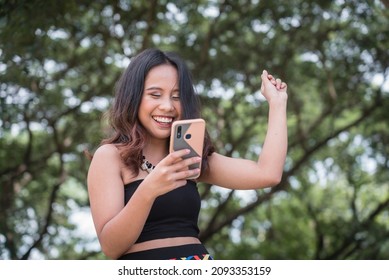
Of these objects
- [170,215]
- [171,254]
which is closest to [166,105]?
[170,215]

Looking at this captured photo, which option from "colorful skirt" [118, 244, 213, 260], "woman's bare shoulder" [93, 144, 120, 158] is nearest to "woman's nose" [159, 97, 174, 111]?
"woman's bare shoulder" [93, 144, 120, 158]

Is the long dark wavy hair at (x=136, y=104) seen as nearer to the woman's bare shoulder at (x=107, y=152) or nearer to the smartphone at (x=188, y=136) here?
the woman's bare shoulder at (x=107, y=152)

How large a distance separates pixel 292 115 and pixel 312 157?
2.13 ft

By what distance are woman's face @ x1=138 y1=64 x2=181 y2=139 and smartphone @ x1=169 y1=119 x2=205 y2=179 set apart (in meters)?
0.29

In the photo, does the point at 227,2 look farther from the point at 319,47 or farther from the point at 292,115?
the point at 292,115

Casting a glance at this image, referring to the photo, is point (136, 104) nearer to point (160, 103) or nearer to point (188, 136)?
point (160, 103)

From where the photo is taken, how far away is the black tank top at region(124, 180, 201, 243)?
2418 mm

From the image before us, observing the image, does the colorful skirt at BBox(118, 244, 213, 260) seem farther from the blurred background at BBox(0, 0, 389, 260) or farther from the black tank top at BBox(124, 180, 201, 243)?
the blurred background at BBox(0, 0, 389, 260)

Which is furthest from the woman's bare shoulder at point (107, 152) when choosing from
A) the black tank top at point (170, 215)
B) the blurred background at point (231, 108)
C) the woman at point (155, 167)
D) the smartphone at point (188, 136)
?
the blurred background at point (231, 108)

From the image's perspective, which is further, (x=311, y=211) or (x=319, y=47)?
(x=311, y=211)

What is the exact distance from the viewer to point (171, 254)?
238cm

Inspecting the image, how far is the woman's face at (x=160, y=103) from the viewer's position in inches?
100

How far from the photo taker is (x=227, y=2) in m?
7.13
